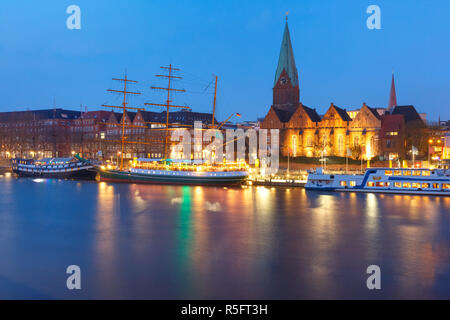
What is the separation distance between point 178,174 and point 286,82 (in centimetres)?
4631

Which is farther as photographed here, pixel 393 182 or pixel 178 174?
pixel 178 174

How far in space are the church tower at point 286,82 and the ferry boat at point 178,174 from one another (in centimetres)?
3793

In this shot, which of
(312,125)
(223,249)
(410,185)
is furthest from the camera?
(312,125)

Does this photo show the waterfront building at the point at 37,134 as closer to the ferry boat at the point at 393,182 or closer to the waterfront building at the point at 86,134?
the waterfront building at the point at 86,134

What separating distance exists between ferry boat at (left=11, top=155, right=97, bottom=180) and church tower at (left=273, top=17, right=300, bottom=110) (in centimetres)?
4830

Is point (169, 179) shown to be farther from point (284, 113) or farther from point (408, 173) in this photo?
point (284, 113)

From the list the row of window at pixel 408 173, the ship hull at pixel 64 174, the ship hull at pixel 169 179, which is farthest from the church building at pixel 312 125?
the ship hull at pixel 64 174

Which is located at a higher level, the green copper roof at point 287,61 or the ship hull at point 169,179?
the green copper roof at point 287,61

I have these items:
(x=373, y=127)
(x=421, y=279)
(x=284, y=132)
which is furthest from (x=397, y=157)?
(x=421, y=279)

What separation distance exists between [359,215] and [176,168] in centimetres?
3867

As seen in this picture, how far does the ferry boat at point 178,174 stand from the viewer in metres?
62.8

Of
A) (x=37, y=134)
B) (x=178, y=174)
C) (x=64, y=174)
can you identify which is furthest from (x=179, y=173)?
(x=37, y=134)

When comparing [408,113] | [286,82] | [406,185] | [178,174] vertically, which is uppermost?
[286,82]

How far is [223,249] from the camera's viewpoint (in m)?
22.2
